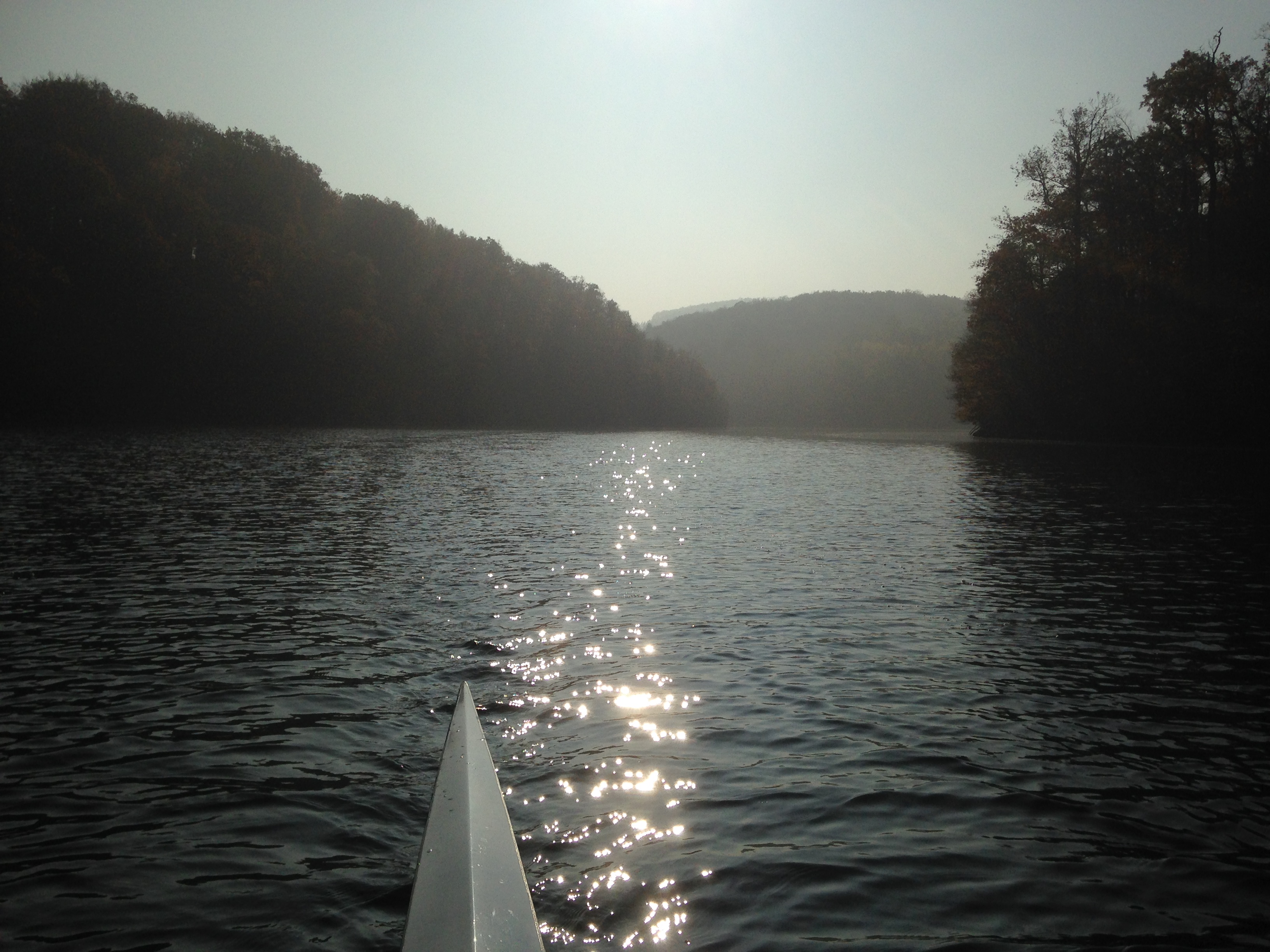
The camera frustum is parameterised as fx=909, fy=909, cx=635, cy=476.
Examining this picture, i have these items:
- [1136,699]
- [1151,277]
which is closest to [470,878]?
[1136,699]

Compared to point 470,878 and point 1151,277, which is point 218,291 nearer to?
point 1151,277

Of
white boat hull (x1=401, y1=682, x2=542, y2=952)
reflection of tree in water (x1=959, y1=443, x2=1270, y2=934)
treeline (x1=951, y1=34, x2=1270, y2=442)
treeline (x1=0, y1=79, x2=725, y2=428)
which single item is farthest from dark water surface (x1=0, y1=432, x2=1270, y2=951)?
treeline (x1=0, y1=79, x2=725, y2=428)

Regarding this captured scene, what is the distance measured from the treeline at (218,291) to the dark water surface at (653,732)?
57.0 meters

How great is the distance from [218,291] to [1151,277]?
2778 inches

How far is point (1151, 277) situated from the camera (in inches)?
2196

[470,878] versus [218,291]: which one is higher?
[218,291]

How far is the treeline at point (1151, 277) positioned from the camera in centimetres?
4962

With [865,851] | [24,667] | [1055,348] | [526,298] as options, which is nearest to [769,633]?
[865,851]

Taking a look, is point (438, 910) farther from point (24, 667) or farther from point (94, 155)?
point (94, 155)

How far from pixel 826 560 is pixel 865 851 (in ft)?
38.9

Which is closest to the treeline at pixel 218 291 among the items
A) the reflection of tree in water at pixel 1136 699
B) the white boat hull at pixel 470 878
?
the reflection of tree in water at pixel 1136 699

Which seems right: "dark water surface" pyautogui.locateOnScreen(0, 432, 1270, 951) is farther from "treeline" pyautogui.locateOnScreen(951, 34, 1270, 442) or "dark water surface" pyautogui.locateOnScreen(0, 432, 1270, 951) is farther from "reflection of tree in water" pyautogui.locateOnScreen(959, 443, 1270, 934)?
"treeline" pyautogui.locateOnScreen(951, 34, 1270, 442)

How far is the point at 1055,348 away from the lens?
62969mm

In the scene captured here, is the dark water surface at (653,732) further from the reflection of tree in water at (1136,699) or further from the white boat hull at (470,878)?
the white boat hull at (470,878)
